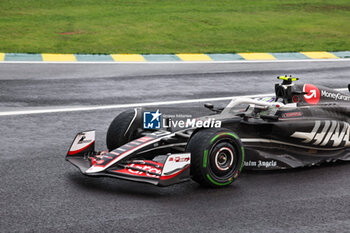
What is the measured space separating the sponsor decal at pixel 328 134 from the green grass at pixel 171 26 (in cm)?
1057

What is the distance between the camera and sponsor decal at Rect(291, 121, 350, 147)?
29.0 feet

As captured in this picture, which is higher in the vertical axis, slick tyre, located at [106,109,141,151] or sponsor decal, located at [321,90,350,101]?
sponsor decal, located at [321,90,350,101]

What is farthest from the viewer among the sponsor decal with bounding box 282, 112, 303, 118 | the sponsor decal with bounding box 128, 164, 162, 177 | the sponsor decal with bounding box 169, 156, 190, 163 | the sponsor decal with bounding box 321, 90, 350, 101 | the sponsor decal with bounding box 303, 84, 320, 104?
the sponsor decal with bounding box 321, 90, 350, 101

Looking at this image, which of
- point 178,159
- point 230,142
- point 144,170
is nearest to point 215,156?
point 230,142

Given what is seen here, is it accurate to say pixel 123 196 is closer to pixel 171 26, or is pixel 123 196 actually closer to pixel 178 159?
pixel 178 159

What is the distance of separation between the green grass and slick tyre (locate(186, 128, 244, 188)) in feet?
37.6

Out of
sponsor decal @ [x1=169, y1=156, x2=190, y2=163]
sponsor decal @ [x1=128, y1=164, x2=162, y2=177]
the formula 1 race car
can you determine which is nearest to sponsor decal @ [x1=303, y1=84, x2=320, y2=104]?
the formula 1 race car

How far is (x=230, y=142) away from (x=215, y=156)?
0.95 ft

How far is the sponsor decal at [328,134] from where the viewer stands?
8.83 meters

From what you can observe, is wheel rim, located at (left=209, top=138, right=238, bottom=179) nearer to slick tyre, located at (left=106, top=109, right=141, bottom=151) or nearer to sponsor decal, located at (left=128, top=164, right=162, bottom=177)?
sponsor decal, located at (left=128, top=164, right=162, bottom=177)

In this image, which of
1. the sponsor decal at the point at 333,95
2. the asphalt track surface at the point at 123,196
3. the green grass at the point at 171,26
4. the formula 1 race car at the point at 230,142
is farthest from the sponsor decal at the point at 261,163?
the green grass at the point at 171,26

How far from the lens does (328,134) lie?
9.01 meters

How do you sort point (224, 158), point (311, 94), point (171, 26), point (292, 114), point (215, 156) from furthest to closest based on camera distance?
point (171, 26)
point (311, 94)
point (292, 114)
point (224, 158)
point (215, 156)

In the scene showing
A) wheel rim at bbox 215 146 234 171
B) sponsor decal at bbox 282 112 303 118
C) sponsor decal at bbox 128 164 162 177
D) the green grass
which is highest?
sponsor decal at bbox 282 112 303 118
